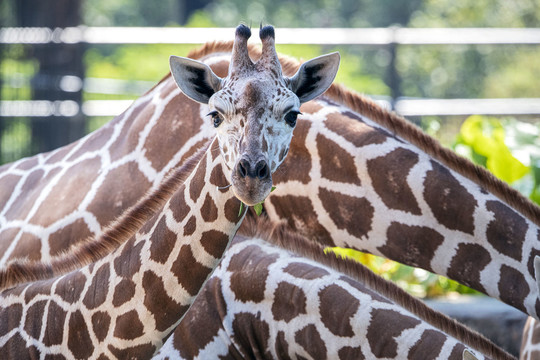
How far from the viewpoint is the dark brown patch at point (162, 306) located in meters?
2.95

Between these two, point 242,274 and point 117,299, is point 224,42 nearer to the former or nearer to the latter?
point 242,274

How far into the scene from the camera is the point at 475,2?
17.8 meters

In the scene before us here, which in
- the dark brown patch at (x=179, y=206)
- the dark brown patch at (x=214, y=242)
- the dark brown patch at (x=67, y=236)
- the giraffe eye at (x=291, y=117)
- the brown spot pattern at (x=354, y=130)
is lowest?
the dark brown patch at (x=67, y=236)

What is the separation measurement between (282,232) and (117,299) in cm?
85

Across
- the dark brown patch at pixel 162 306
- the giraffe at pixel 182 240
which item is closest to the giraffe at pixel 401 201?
the giraffe at pixel 182 240

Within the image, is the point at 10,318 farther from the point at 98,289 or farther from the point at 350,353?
the point at 350,353

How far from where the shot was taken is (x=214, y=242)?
9.52ft

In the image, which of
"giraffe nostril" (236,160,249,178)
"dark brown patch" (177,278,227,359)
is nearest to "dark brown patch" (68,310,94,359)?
"dark brown patch" (177,278,227,359)

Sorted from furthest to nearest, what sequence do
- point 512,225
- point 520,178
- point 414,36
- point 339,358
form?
point 414,36 < point 520,178 < point 512,225 < point 339,358

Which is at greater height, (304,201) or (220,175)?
(220,175)

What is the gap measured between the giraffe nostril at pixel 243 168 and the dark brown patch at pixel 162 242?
531 mm

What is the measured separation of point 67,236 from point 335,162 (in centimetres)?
141

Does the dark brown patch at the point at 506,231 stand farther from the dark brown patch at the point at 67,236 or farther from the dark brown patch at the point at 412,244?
the dark brown patch at the point at 67,236

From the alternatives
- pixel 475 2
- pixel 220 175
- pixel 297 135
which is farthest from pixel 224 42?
pixel 475 2
